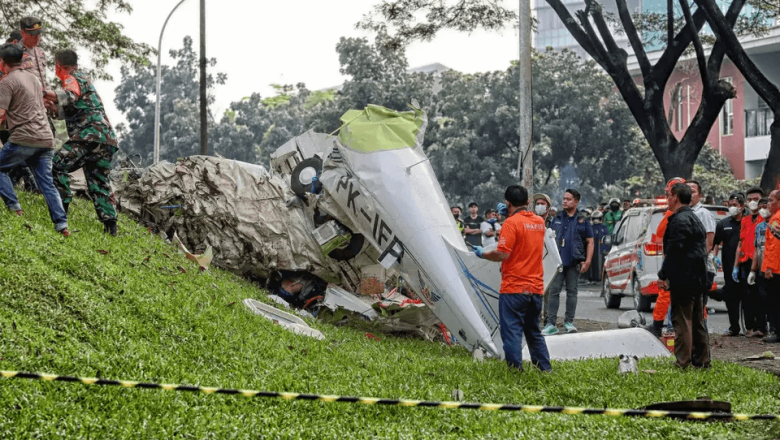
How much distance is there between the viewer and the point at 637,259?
48.8 ft

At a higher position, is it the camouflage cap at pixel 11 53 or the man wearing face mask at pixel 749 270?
the camouflage cap at pixel 11 53

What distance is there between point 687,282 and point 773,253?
9.93 ft

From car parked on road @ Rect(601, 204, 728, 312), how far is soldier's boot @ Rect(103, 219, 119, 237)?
806 cm

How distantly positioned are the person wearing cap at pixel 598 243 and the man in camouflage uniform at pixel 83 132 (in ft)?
41.7

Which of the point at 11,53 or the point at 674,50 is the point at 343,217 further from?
the point at 674,50

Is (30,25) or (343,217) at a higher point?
(30,25)

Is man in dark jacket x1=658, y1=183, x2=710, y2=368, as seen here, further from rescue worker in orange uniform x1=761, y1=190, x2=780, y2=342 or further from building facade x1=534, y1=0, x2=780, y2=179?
building facade x1=534, y1=0, x2=780, y2=179

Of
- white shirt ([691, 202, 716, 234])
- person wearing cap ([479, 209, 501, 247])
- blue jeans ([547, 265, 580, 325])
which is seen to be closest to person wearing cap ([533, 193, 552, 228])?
blue jeans ([547, 265, 580, 325])

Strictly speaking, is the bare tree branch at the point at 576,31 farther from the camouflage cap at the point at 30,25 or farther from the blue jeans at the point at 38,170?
the blue jeans at the point at 38,170

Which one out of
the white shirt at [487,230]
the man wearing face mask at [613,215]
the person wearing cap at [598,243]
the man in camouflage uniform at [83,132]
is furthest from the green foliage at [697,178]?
the man in camouflage uniform at [83,132]

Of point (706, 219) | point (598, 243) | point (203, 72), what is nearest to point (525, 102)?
point (706, 219)

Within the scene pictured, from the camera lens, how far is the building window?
4159cm

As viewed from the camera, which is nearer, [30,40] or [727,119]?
[30,40]

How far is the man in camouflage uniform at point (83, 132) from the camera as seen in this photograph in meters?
9.16
